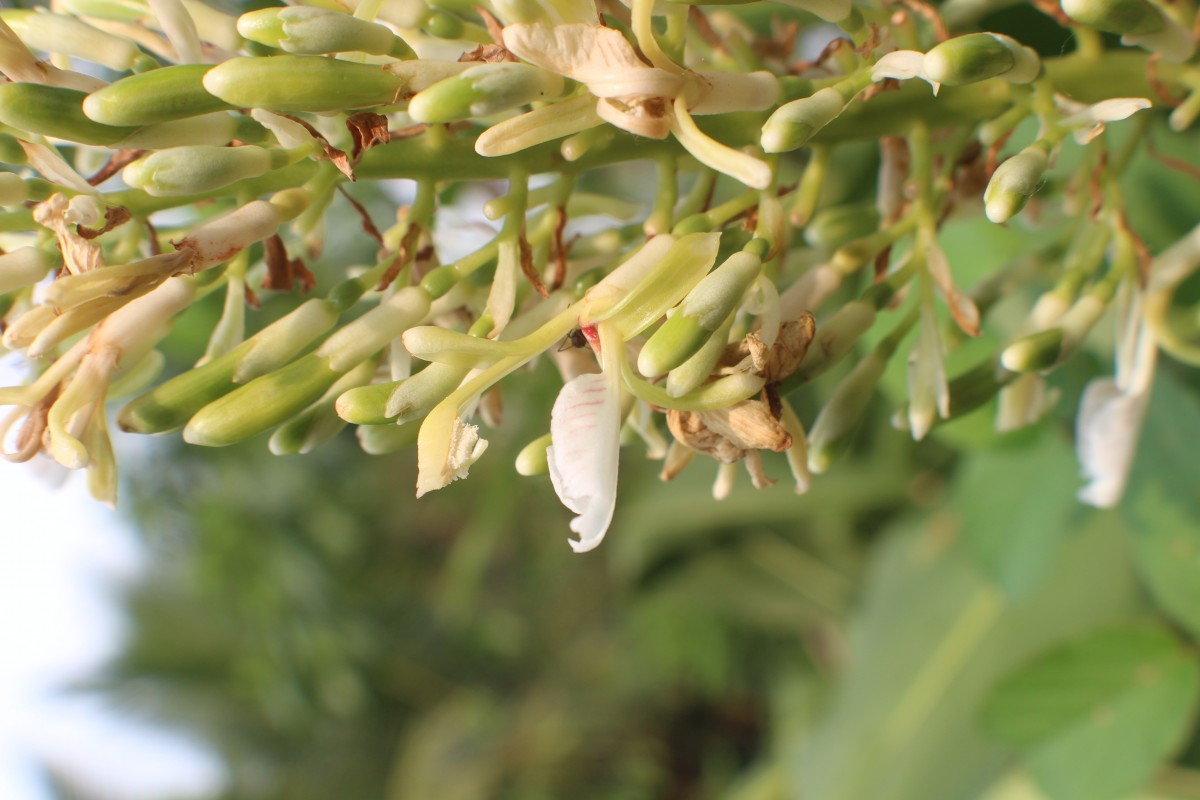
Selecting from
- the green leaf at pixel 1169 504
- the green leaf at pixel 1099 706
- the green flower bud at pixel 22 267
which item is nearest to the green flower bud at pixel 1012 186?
the green flower bud at pixel 22 267

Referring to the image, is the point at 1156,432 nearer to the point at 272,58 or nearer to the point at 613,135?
the point at 613,135

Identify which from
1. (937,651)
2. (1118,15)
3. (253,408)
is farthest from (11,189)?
(937,651)

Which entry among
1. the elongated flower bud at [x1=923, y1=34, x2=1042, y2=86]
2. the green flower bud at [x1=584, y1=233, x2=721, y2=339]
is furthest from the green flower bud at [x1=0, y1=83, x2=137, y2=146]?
the elongated flower bud at [x1=923, y1=34, x2=1042, y2=86]

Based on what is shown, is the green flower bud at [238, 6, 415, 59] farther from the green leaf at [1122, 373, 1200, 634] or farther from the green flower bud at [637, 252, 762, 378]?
the green leaf at [1122, 373, 1200, 634]

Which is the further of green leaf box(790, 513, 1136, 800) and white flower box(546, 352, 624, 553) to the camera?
green leaf box(790, 513, 1136, 800)

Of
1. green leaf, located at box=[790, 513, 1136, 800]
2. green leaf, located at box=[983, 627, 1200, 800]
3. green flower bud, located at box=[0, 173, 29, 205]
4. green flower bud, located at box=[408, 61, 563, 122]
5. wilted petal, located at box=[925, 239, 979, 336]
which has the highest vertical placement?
green flower bud, located at box=[408, 61, 563, 122]

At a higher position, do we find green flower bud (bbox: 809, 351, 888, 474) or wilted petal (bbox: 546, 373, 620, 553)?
wilted petal (bbox: 546, 373, 620, 553)

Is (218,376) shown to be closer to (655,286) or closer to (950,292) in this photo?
(655,286)
